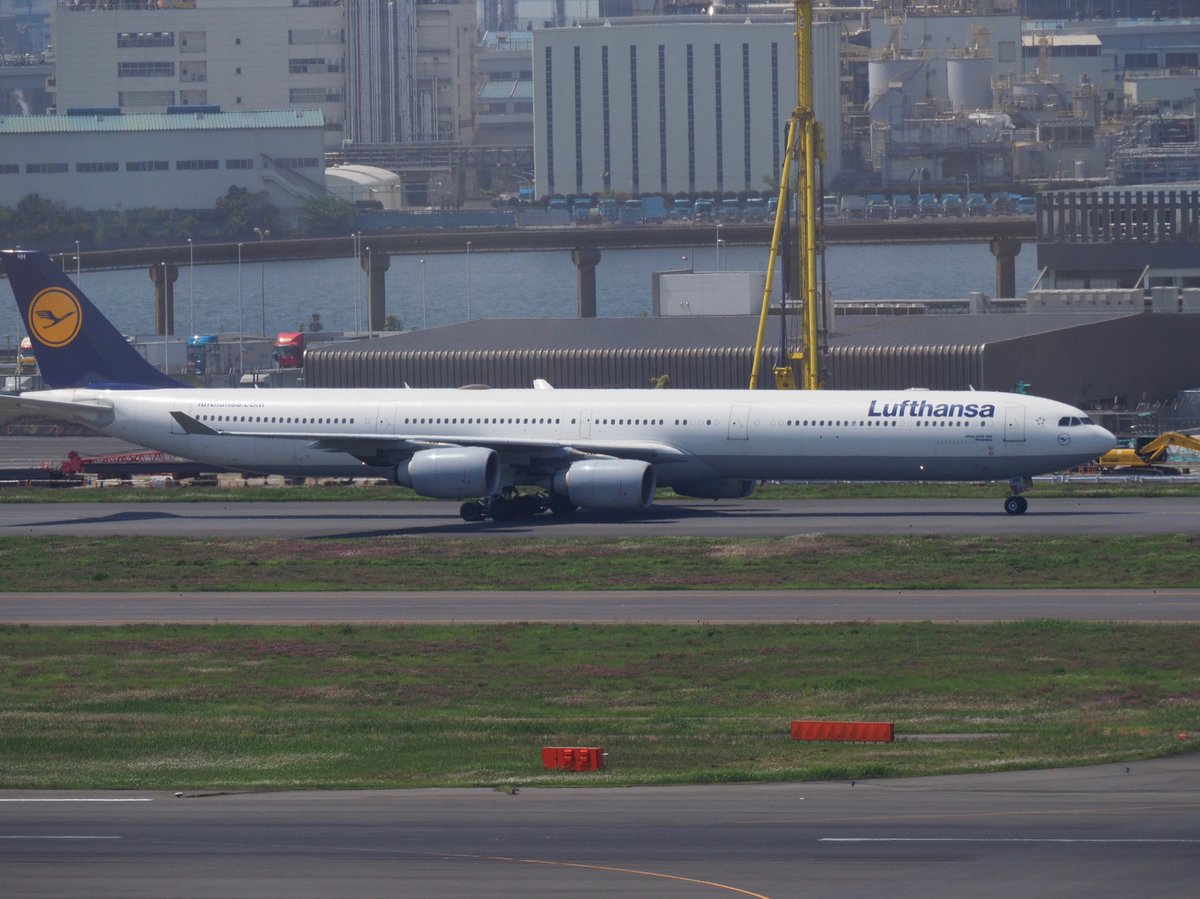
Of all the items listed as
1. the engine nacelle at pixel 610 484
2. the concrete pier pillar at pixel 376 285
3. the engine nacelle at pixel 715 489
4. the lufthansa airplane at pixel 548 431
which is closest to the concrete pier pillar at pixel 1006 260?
the concrete pier pillar at pixel 376 285

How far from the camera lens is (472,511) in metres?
63.6

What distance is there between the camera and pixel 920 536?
55.1 metres

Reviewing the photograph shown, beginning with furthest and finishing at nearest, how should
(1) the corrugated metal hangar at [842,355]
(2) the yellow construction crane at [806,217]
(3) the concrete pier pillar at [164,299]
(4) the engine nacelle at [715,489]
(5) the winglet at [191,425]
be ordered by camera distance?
1. (3) the concrete pier pillar at [164,299]
2. (1) the corrugated metal hangar at [842,355]
3. (2) the yellow construction crane at [806,217]
4. (4) the engine nacelle at [715,489]
5. (5) the winglet at [191,425]

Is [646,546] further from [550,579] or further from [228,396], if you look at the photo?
[228,396]

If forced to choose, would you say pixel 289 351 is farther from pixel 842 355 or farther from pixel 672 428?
pixel 672 428

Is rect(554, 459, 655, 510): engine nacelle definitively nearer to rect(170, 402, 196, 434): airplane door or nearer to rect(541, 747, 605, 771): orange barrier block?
rect(170, 402, 196, 434): airplane door

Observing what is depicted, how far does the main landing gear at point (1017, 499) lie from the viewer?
200 ft

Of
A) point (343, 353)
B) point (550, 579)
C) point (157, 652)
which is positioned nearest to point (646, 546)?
point (550, 579)

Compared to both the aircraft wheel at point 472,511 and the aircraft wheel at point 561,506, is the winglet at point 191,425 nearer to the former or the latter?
the aircraft wheel at point 472,511

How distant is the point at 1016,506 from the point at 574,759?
35651 mm

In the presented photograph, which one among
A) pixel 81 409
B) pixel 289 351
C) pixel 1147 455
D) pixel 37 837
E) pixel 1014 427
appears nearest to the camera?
pixel 37 837

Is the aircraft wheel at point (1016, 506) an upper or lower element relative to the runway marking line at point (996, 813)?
lower

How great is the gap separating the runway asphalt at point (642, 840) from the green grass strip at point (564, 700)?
54.1 inches

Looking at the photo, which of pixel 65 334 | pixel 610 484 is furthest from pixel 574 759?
pixel 65 334
